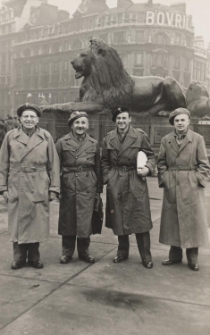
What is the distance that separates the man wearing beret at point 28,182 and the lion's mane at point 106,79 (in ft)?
19.2

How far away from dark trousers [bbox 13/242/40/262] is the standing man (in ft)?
2.61

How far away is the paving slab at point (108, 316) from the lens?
3053mm

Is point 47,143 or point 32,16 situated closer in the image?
point 47,143

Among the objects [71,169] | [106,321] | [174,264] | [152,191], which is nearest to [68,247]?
[71,169]

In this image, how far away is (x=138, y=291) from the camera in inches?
150

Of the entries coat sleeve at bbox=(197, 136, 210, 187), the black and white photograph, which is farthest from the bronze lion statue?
coat sleeve at bbox=(197, 136, 210, 187)

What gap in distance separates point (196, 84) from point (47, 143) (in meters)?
8.75

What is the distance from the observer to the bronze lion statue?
1001 cm

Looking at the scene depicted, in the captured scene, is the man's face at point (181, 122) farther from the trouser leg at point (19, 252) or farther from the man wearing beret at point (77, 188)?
the trouser leg at point (19, 252)

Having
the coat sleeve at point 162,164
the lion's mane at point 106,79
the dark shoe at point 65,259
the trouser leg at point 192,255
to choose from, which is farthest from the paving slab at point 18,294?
the lion's mane at point 106,79

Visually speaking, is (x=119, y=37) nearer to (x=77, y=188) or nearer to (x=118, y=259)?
(x=77, y=188)

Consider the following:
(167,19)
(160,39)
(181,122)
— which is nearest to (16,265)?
(181,122)

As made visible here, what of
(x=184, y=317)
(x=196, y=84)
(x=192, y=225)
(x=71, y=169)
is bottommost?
(x=184, y=317)

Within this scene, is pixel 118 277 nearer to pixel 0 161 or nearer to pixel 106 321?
pixel 106 321
